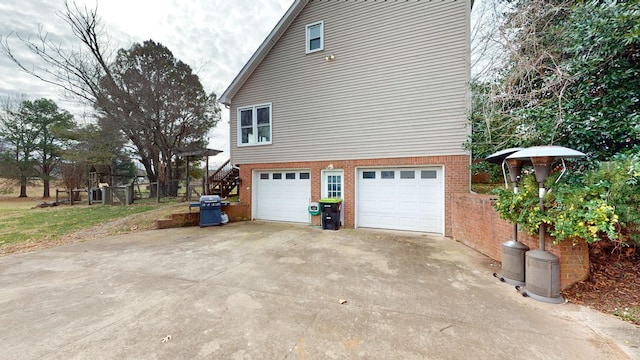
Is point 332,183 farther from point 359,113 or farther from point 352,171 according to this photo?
point 359,113

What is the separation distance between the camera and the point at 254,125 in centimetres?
939

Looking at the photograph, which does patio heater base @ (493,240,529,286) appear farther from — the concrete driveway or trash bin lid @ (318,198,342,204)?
trash bin lid @ (318,198,342,204)

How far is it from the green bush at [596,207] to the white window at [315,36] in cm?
769

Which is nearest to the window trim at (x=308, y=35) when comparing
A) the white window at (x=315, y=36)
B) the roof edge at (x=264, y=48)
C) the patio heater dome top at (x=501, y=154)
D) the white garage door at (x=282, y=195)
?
the white window at (x=315, y=36)

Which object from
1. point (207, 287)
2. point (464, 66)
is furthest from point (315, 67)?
point (207, 287)

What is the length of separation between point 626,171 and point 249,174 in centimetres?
937

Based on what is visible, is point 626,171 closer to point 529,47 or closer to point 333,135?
point 529,47

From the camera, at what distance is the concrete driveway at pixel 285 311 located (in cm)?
228

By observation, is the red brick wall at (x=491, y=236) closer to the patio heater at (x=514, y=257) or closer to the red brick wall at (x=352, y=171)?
the patio heater at (x=514, y=257)

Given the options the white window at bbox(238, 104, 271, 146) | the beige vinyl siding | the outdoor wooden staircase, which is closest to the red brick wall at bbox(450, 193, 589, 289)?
the beige vinyl siding

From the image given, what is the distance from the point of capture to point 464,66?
6.57m

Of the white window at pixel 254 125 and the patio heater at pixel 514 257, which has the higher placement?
the white window at pixel 254 125

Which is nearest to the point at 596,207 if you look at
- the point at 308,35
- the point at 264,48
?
the point at 308,35

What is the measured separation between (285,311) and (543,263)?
352 centimetres
